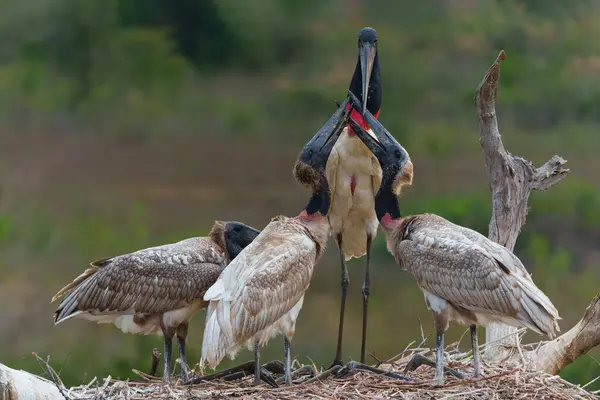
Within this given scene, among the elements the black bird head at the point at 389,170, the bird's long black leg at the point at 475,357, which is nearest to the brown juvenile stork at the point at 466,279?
the bird's long black leg at the point at 475,357

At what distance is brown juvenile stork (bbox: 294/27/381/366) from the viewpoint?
5.62m

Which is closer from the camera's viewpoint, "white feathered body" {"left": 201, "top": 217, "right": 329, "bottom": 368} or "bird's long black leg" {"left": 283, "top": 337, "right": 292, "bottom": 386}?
"white feathered body" {"left": 201, "top": 217, "right": 329, "bottom": 368}

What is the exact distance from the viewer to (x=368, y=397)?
15.3ft

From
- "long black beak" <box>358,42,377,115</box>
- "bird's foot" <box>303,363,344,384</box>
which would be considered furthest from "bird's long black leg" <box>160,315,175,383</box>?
"long black beak" <box>358,42,377,115</box>

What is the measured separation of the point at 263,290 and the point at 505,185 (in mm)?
1653

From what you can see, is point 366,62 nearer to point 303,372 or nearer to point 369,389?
point 303,372

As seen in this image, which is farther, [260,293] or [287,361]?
[287,361]

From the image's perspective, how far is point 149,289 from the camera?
16.8 feet

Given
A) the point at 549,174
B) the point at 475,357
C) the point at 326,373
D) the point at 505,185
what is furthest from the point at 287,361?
the point at 549,174

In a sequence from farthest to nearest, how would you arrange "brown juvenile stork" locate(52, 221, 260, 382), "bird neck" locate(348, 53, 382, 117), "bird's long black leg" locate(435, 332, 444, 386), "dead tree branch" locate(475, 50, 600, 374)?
"bird neck" locate(348, 53, 382, 117), "dead tree branch" locate(475, 50, 600, 374), "brown juvenile stork" locate(52, 221, 260, 382), "bird's long black leg" locate(435, 332, 444, 386)

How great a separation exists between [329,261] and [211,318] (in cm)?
281

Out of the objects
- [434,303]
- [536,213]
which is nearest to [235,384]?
[434,303]

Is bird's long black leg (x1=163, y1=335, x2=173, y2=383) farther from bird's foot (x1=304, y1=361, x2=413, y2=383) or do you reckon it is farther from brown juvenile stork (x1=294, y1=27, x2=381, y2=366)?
brown juvenile stork (x1=294, y1=27, x2=381, y2=366)

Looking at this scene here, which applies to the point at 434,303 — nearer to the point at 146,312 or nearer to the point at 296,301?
the point at 296,301
